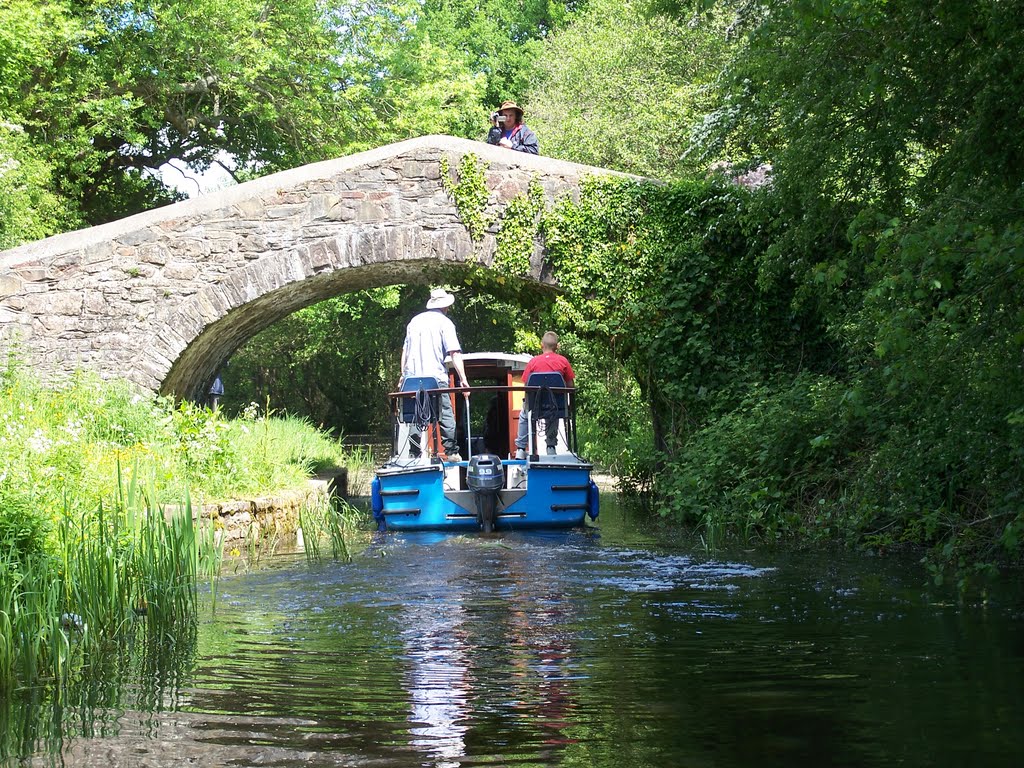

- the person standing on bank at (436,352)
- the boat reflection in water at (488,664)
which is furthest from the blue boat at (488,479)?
the boat reflection in water at (488,664)

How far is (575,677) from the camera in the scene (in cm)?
428

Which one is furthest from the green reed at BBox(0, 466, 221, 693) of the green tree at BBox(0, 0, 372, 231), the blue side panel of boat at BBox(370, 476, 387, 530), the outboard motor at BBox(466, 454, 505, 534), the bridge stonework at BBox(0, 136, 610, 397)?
the green tree at BBox(0, 0, 372, 231)

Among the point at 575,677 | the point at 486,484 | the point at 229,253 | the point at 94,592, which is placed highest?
the point at 229,253

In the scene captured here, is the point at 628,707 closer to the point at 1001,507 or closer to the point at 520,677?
the point at 520,677

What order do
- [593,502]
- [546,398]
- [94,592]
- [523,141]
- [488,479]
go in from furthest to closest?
1. [523,141]
2. [593,502]
3. [546,398]
4. [488,479]
5. [94,592]

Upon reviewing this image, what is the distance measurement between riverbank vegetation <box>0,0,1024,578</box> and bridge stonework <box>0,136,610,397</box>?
1.00 metres

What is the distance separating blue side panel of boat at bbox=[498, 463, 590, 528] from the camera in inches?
390

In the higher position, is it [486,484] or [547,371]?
[547,371]

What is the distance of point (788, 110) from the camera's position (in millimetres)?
8383

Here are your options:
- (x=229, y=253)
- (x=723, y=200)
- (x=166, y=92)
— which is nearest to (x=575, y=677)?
(x=723, y=200)

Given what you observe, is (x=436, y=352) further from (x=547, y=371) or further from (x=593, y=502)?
(x=593, y=502)

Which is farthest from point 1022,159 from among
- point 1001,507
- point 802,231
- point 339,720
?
point 339,720

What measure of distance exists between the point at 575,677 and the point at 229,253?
333 inches

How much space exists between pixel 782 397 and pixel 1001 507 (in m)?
3.65
